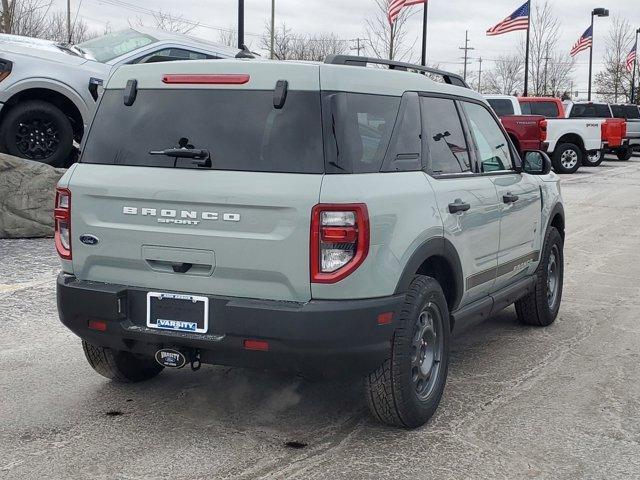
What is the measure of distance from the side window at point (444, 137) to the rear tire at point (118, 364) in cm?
203

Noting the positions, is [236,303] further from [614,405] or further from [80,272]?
[614,405]

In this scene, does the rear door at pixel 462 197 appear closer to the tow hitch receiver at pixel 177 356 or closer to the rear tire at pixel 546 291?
the rear tire at pixel 546 291

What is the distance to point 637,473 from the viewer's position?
3.70 meters

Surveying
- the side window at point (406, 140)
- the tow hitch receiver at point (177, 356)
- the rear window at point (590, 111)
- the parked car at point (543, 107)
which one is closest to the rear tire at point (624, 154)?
the rear window at point (590, 111)

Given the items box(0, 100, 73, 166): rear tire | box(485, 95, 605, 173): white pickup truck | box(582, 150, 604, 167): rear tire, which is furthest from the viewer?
box(582, 150, 604, 167): rear tire

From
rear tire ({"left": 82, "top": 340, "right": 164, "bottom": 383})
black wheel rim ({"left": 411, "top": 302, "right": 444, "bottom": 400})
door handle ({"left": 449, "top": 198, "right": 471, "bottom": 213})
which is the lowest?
rear tire ({"left": 82, "top": 340, "right": 164, "bottom": 383})

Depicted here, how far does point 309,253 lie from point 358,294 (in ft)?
0.98

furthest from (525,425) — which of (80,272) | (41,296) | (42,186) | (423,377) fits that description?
(42,186)

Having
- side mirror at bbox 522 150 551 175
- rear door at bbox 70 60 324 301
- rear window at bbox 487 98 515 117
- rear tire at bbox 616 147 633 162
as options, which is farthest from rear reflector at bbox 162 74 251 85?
rear tire at bbox 616 147 633 162

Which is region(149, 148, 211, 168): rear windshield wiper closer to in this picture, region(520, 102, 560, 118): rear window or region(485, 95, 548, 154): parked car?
region(485, 95, 548, 154): parked car

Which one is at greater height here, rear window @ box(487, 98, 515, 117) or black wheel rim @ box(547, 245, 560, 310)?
rear window @ box(487, 98, 515, 117)

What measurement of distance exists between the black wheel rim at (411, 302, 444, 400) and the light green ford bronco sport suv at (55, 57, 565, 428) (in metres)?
0.01

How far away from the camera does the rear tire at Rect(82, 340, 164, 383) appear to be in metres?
4.64

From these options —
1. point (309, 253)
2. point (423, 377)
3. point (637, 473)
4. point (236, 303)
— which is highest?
point (309, 253)
